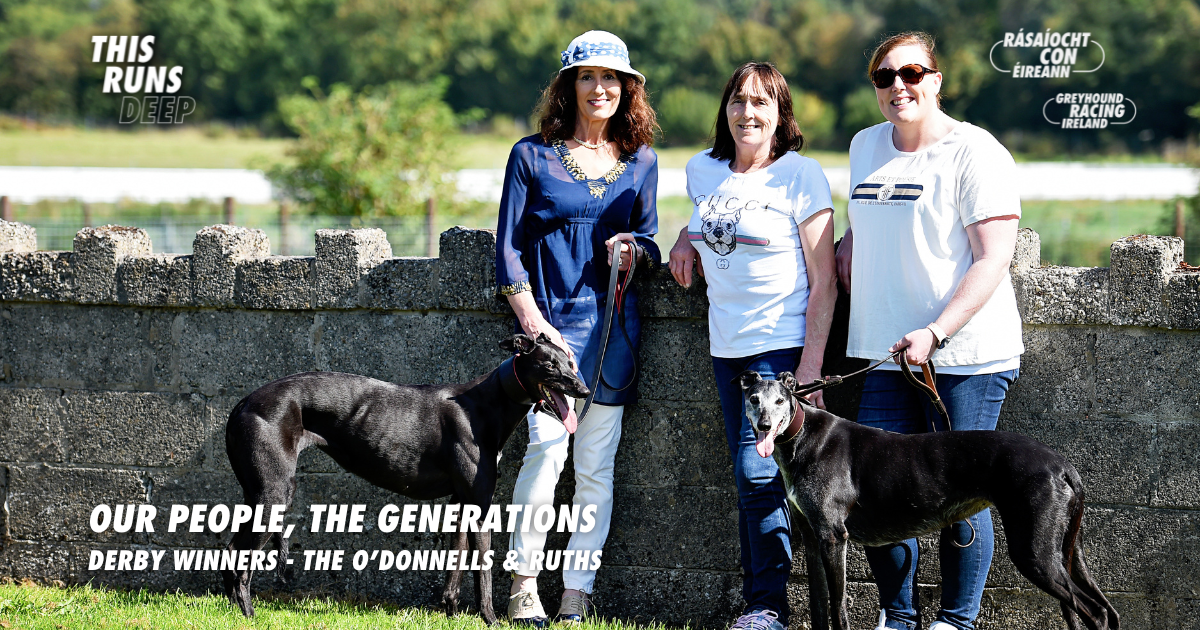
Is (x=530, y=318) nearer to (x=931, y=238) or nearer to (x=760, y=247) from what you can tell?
(x=760, y=247)

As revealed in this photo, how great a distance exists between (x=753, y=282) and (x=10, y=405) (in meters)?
3.88

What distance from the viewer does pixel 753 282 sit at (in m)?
4.00

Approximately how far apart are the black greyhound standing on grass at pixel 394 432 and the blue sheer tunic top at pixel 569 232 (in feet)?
0.99

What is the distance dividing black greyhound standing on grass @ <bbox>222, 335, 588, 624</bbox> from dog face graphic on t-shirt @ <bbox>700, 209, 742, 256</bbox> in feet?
2.46

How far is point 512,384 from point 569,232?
698 mm

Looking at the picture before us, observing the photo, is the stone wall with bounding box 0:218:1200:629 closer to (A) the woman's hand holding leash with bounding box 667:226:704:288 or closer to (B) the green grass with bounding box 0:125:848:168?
(A) the woman's hand holding leash with bounding box 667:226:704:288

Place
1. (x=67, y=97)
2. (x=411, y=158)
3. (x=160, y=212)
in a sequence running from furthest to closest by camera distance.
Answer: (x=67, y=97) < (x=160, y=212) < (x=411, y=158)

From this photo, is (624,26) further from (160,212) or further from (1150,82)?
(160,212)

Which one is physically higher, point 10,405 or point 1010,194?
point 1010,194

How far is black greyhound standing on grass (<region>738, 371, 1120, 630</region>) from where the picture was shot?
3.49 meters

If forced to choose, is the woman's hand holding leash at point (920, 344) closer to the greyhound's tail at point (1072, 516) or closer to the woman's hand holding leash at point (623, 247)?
the greyhound's tail at point (1072, 516)

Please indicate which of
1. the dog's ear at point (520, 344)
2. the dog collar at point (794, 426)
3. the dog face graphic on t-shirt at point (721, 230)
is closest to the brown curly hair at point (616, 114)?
the dog face graphic on t-shirt at point (721, 230)

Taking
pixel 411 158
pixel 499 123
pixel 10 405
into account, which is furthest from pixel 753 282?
pixel 499 123

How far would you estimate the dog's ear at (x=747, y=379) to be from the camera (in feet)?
12.2
